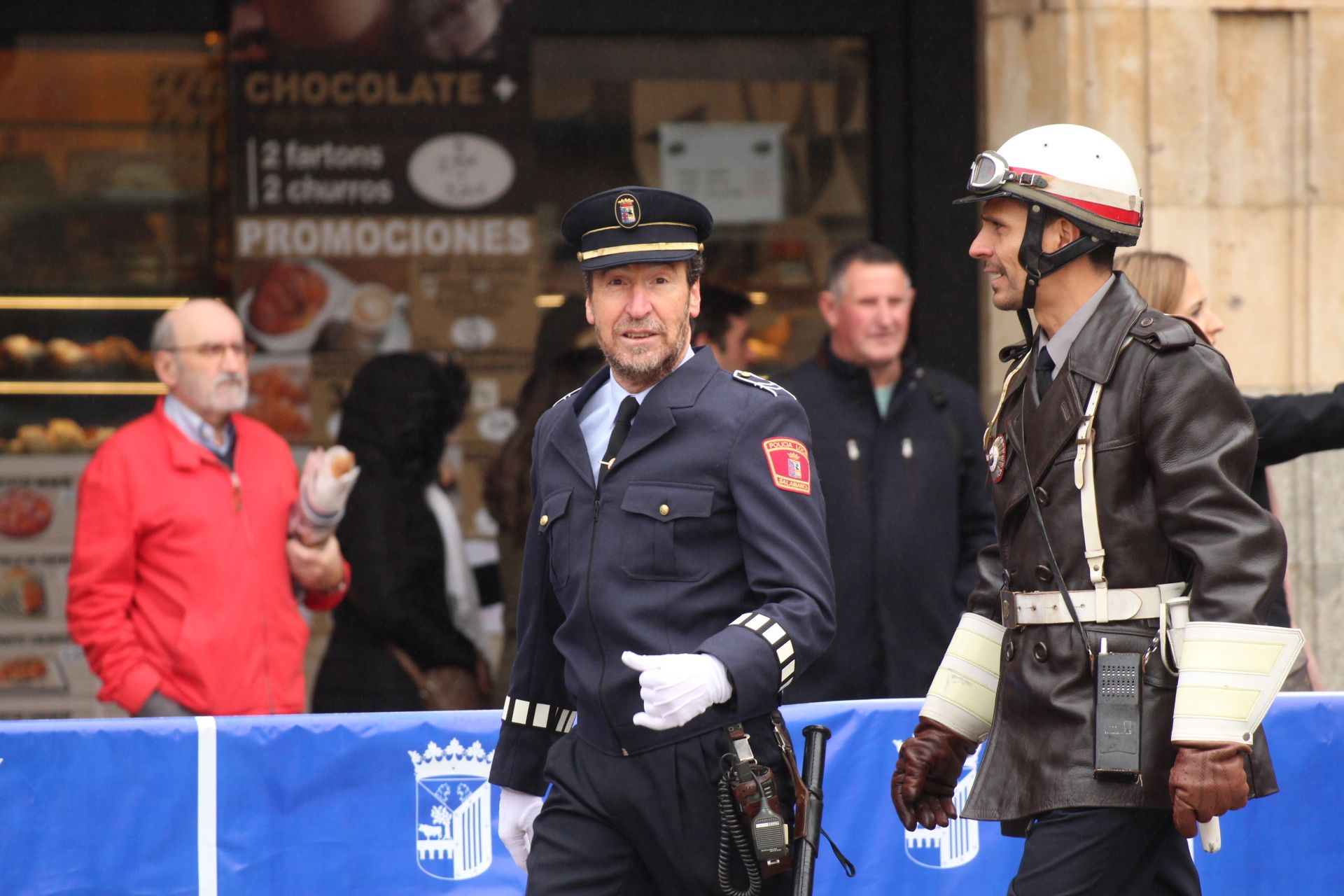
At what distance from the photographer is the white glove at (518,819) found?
3.84 m

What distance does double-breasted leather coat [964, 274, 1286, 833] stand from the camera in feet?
10.6

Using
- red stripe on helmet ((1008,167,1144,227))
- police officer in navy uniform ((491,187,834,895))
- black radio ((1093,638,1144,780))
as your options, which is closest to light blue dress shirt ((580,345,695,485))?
police officer in navy uniform ((491,187,834,895))

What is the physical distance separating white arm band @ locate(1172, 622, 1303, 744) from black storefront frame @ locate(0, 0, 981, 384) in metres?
4.57

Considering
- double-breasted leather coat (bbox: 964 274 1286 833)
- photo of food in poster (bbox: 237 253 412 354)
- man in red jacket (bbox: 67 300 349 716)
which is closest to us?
double-breasted leather coat (bbox: 964 274 1286 833)

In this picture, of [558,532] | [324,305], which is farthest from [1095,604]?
[324,305]

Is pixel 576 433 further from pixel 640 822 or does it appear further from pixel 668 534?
pixel 640 822

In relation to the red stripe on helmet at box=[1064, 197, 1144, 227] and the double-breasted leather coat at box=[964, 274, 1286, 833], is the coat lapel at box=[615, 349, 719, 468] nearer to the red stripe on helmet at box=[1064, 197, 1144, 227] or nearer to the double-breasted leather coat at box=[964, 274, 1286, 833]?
the double-breasted leather coat at box=[964, 274, 1286, 833]

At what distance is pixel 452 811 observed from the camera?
486cm

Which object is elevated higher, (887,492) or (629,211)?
(629,211)

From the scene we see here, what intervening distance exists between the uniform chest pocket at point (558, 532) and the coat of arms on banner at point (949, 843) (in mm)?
1532

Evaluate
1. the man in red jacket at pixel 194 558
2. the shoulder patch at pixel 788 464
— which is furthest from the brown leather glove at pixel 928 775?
the man in red jacket at pixel 194 558

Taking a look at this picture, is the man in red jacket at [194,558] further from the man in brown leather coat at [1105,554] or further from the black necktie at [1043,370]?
the black necktie at [1043,370]

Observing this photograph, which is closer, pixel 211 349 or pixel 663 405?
pixel 663 405

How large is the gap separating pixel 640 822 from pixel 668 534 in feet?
1.84
